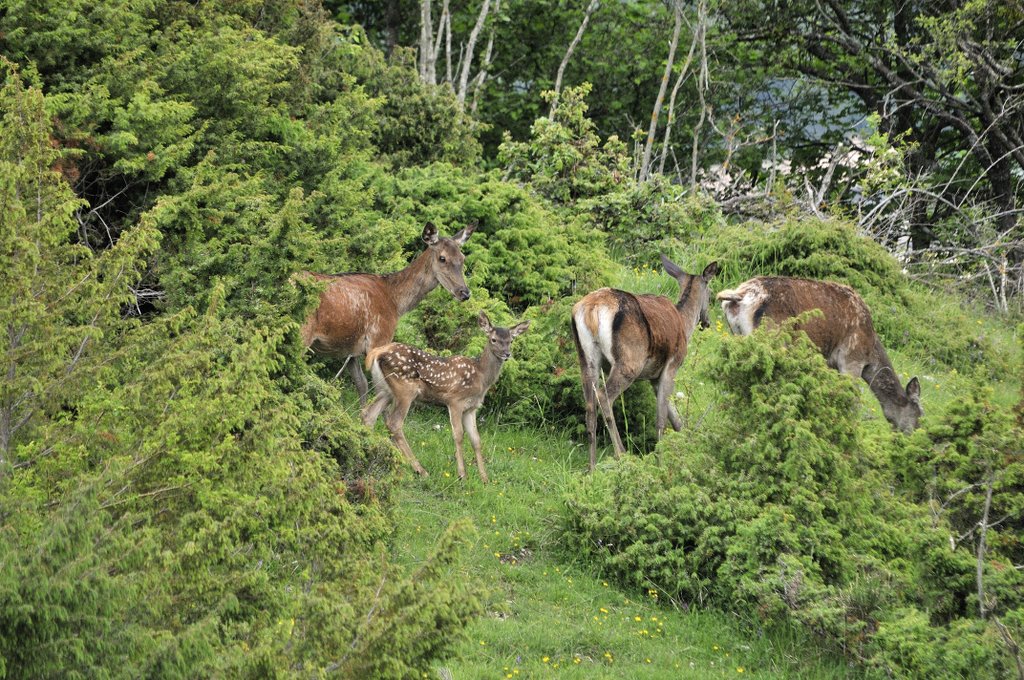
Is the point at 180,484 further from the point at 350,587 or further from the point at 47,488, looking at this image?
the point at 350,587

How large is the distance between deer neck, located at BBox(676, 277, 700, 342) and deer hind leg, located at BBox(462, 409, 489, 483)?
2844mm

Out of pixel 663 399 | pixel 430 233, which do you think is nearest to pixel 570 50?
pixel 430 233

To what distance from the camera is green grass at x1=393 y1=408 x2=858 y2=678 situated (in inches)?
277

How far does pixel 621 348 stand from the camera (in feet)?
35.5

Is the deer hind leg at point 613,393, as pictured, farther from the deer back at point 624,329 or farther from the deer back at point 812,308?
the deer back at point 812,308

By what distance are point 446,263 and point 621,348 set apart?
2070mm

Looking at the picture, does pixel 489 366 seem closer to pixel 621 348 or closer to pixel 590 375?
pixel 590 375

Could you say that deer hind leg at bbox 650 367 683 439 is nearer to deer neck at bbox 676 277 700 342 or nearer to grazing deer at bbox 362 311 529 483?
deer neck at bbox 676 277 700 342

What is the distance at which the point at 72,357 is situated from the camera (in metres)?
5.55

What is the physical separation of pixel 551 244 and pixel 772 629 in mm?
6966

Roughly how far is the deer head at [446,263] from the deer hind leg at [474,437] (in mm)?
1724

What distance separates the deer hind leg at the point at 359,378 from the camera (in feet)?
35.3

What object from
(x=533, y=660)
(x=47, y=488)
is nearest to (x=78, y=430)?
(x=47, y=488)

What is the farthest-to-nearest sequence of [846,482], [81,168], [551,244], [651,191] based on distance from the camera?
1. [651,191]
2. [551,244]
3. [81,168]
4. [846,482]
